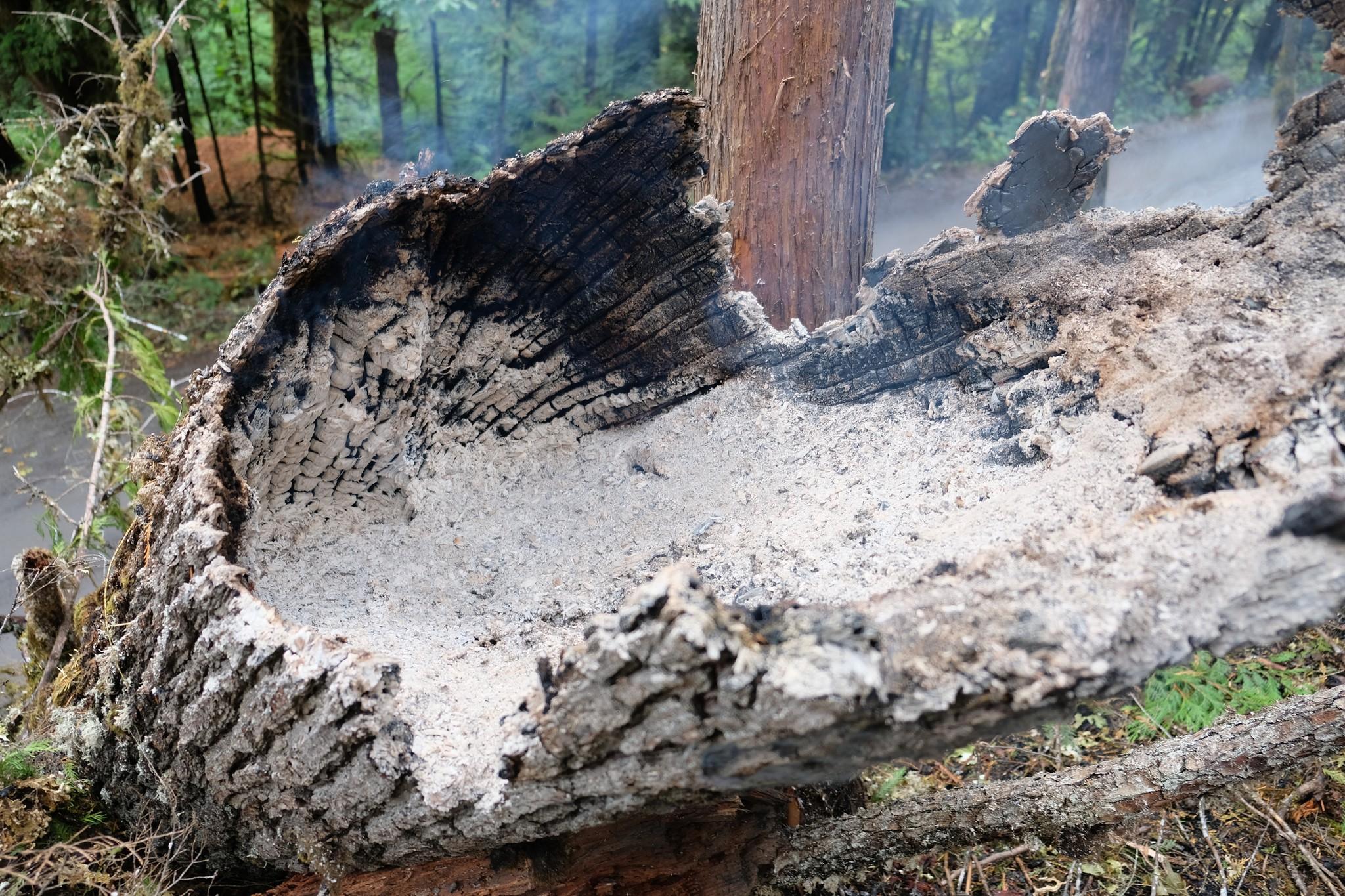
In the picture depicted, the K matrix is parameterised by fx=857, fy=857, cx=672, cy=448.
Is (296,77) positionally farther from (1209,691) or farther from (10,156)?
(1209,691)

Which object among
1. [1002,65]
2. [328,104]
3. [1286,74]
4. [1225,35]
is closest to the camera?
[1286,74]

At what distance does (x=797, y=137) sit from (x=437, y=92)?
23.4 ft

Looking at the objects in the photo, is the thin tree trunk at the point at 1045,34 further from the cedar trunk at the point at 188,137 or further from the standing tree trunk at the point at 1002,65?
the cedar trunk at the point at 188,137

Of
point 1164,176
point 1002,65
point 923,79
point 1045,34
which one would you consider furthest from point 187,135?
point 1164,176

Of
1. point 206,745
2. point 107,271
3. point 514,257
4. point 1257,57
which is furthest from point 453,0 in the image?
point 1257,57

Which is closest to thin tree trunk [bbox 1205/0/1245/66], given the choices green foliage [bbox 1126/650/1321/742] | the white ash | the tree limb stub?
green foliage [bbox 1126/650/1321/742]

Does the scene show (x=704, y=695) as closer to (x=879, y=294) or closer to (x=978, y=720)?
(x=978, y=720)

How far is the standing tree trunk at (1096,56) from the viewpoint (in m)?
5.91

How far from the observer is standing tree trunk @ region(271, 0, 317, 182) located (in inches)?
336

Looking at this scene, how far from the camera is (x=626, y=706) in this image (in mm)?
1148

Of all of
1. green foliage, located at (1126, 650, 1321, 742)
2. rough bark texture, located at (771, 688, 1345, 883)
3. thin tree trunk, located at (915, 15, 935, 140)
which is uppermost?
thin tree trunk, located at (915, 15, 935, 140)

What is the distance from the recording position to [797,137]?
3.17m

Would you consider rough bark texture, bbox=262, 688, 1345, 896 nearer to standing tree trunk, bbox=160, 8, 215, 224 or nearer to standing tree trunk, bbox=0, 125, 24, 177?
standing tree trunk, bbox=0, 125, 24, 177

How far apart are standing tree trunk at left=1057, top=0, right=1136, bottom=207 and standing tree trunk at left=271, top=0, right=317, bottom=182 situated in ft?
23.4
